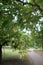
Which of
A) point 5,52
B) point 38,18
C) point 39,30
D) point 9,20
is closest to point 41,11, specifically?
point 38,18

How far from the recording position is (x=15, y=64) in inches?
725

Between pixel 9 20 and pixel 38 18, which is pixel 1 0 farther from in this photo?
pixel 38 18

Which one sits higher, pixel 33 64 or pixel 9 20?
pixel 9 20

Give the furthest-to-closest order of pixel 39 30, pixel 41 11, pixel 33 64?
pixel 33 64, pixel 39 30, pixel 41 11

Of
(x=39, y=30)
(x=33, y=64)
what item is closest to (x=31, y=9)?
(x=39, y=30)

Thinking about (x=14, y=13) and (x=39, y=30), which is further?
(x=39, y=30)

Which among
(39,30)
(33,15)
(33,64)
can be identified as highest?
(33,15)

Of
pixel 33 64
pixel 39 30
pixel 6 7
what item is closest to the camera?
pixel 6 7

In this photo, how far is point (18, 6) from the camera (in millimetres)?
6613

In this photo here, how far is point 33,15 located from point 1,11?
6.53ft

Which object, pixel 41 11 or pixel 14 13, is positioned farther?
pixel 41 11

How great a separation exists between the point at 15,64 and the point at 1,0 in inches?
510

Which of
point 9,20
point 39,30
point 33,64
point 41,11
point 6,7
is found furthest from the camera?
point 33,64

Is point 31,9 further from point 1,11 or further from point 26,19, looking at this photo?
point 1,11
